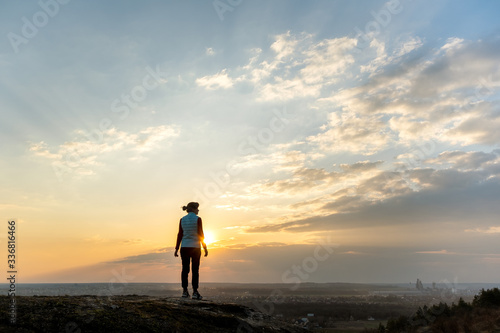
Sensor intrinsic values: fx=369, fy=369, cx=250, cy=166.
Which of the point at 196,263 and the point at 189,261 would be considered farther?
the point at 189,261

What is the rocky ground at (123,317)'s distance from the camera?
5.38 metres

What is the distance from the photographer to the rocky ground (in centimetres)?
538

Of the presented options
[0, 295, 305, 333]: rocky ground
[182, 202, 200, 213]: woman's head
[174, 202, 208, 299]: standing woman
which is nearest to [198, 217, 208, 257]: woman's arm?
[174, 202, 208, 299]: standing woman

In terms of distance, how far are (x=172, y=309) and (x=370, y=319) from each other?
9965cm

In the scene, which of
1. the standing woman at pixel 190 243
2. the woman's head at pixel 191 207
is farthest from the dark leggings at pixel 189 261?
the woman's head at pixel 191 207

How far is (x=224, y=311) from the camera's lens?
8.21 meters

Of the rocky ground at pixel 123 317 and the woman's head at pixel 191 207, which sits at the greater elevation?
the woman's head at pixel 191 207

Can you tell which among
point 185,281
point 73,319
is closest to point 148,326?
point 73,319

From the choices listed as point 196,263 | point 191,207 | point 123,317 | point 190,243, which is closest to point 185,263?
point 196,263

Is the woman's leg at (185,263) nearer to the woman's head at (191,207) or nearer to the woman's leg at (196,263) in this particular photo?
the woman's leg at (196,263)

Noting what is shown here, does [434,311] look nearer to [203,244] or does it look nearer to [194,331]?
[203,244]

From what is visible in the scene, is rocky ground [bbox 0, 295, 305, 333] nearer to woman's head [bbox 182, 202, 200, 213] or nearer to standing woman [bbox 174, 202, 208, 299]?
standing woman [bbox 174, 202, 208, 299]

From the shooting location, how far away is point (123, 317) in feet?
20.0

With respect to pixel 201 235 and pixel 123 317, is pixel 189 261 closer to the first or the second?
pixel 201 235
